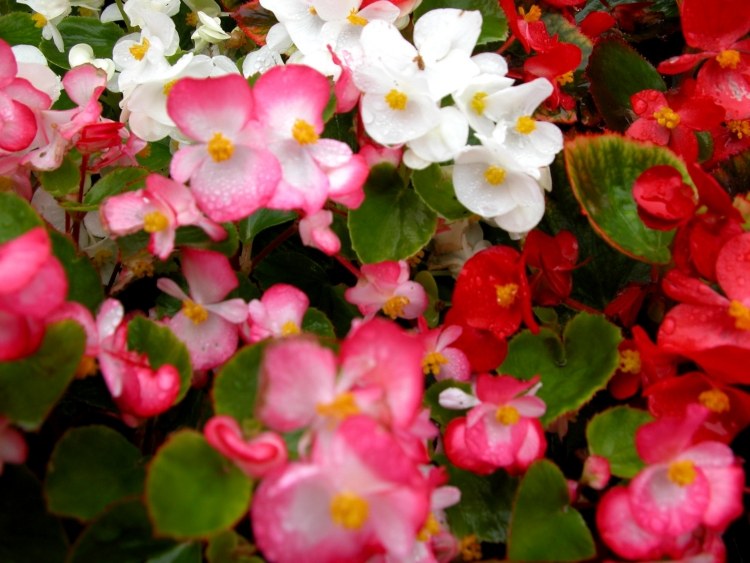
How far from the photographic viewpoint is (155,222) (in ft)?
1.74

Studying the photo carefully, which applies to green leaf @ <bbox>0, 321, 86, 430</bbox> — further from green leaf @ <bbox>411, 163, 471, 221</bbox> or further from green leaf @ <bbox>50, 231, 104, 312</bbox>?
green leaf @ <bbox>411, 163, 471, 221</bbox>

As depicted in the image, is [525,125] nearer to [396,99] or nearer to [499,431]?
[396,99]

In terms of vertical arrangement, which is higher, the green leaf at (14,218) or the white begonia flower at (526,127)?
the green leaf at (14,218)

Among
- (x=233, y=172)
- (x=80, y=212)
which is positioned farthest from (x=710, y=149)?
(x=80, y=212)

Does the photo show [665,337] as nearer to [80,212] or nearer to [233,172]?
[233,172]

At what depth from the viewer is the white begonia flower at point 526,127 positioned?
655 millimetres

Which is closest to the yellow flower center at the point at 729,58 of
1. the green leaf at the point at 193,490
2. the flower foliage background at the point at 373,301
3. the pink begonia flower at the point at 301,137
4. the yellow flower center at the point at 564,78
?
the flower foliage background at the point at 373,301

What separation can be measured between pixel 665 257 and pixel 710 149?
0.24 m

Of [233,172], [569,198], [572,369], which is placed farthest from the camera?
[569,198]

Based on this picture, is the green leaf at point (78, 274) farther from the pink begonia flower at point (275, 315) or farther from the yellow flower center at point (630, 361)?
the yellow flower center at point (630, 361)

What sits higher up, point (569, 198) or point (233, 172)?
point (233, 172)

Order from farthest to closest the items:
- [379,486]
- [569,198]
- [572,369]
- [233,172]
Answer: [569,198] → [572,369] → [233,172] → [379,486]

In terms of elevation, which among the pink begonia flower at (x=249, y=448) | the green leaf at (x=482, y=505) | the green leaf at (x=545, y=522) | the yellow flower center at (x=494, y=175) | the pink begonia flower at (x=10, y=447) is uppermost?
the pink begonia flower at (x=249, y=448)

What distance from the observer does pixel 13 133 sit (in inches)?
24.1
